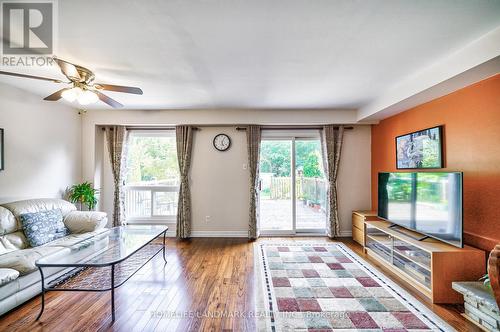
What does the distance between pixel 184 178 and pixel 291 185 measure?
216 cm

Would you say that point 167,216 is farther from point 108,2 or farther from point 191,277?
point 108,2

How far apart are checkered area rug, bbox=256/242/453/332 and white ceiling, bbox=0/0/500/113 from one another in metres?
2.46

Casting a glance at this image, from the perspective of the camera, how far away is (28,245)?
268 centimetres

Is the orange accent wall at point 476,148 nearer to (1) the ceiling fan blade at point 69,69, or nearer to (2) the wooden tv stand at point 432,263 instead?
(2) the wooden tv stand at point 432,263

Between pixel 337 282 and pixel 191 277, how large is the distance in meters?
1.77

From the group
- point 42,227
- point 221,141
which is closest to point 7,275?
point 42,227

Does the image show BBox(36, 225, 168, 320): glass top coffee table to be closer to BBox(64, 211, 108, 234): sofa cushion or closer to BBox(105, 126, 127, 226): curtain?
BBox(64, 211, 108, 234): sofa cushion

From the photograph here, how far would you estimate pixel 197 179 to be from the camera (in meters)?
4.48

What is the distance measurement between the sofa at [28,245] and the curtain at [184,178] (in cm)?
133

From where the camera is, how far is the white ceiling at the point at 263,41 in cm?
155

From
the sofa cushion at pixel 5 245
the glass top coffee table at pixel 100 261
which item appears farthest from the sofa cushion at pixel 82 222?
the sofa cushion at pixel 5 245

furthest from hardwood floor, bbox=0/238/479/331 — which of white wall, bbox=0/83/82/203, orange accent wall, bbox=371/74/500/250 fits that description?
white wall, bbox=0/83/82/203

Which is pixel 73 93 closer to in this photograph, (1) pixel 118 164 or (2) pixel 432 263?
Answer: (1) pixel 118 164

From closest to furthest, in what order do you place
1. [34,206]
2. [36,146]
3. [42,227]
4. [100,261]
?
[100,261] → [42,227] → [34,206] → [36,146]
